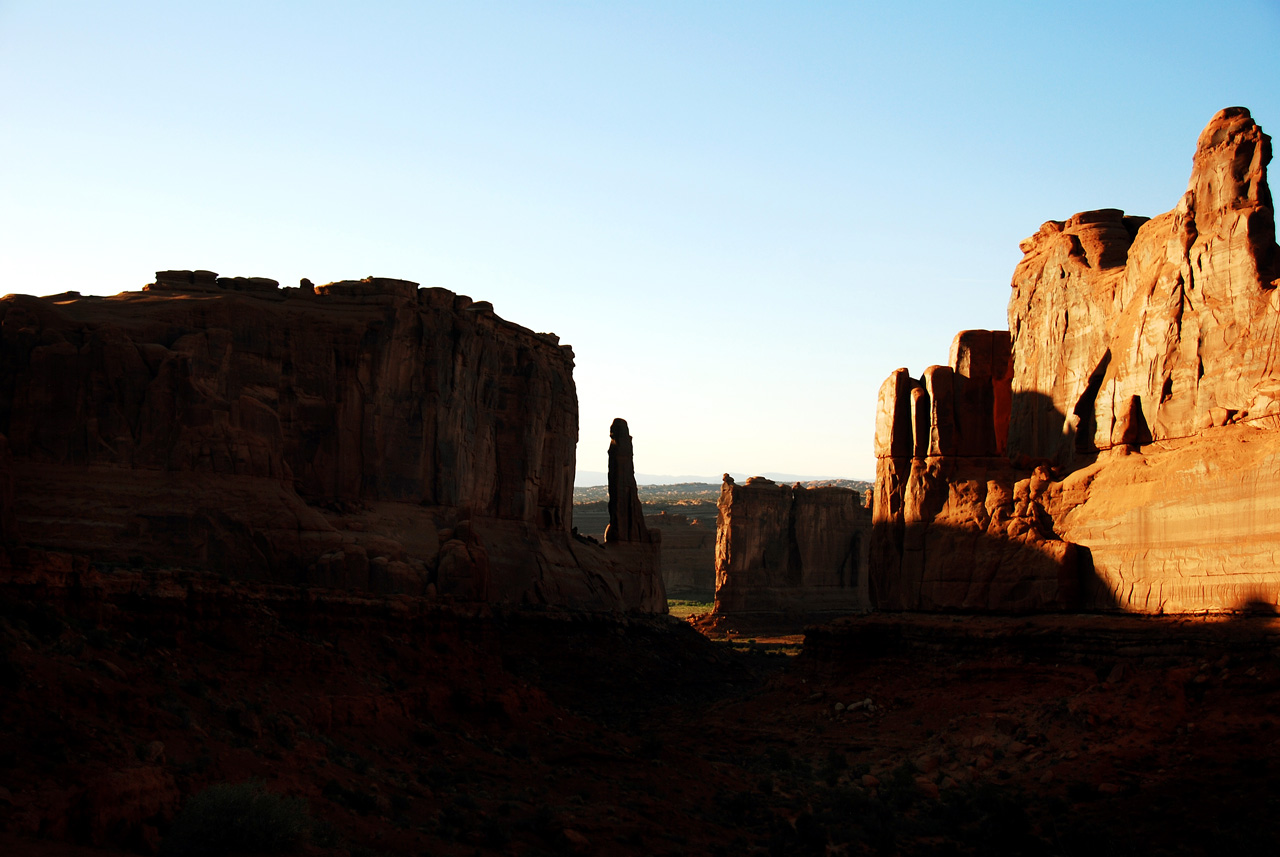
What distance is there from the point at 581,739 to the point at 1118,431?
54.7 feet

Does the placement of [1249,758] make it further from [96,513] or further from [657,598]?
[657,598]

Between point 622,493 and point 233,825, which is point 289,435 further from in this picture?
point 233,825

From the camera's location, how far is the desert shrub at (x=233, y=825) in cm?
1703

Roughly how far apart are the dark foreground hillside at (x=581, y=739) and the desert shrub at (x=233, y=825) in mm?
66

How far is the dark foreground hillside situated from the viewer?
20.4 m

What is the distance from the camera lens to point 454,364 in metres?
50.7

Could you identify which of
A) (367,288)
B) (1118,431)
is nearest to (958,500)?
(1118,431)

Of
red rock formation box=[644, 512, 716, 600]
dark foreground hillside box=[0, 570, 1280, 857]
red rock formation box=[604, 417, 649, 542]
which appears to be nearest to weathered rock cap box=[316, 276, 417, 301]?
dark foreground hillside box=[0, 570, 1280, 857]

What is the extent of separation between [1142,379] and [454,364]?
26.1 m

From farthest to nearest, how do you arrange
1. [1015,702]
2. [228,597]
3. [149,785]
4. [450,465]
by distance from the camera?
1. [450,465]
2. [1015,702]
3. [228,597]
4. [149,785]

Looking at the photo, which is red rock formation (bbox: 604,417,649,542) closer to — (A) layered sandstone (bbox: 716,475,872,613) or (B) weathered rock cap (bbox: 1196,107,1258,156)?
(A) layered sandstone (bbox: 716,475,872,613)

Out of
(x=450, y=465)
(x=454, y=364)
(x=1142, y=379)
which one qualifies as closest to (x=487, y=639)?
(x=450, y=465)

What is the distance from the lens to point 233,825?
17.3 metres

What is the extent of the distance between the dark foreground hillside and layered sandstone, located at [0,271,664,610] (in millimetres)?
4608
